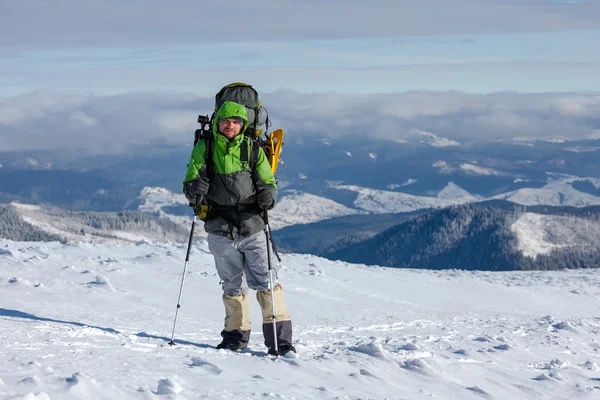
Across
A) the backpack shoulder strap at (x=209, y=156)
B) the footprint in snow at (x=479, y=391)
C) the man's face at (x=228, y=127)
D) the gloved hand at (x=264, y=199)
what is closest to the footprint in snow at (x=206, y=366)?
the gloved hand at (x=264, y=199)

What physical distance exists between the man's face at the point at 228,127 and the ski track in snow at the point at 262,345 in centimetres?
297

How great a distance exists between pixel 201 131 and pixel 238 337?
3073mm

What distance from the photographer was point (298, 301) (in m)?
18.1

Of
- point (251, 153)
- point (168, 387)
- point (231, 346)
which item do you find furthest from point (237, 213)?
point (168, 387)

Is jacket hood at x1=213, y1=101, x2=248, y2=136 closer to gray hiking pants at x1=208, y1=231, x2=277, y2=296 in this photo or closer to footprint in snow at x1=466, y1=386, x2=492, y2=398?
gray hiking pants at x1=208, y1=231, x2=277, y2=296

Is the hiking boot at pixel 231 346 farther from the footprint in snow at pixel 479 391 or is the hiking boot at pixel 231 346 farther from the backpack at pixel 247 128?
the footprint in snow at pixel 479 391

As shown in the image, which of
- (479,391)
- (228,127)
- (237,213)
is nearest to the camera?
(479,391)

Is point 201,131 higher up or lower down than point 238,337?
higher up

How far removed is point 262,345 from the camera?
37.3 feet

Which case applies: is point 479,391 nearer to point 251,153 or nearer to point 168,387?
point 168,387

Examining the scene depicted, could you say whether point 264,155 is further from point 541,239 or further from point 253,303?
point 541,239

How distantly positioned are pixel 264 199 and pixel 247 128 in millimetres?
1064

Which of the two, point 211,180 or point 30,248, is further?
point 30,248

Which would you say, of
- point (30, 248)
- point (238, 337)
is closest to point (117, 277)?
point (30, 248)
